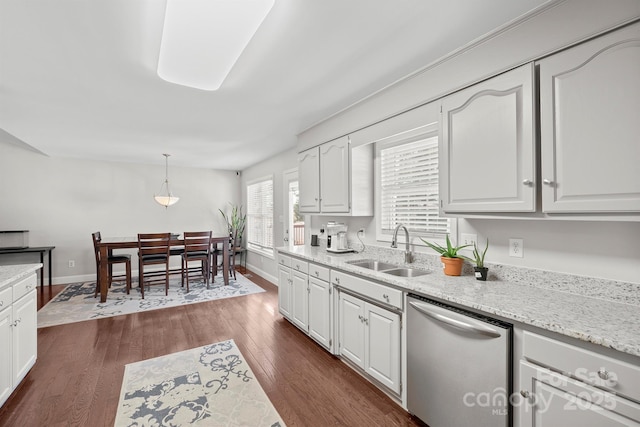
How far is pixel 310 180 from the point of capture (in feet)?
11.8

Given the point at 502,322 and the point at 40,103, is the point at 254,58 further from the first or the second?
the point at 40,103

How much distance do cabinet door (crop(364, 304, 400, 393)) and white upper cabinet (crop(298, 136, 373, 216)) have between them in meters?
1.12

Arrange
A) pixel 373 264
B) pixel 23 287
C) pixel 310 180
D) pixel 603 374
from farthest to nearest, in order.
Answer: pixel 310 180, pixel 373 264, pixel 23 287, pixel 603 374

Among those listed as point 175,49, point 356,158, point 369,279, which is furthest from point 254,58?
point 369,279

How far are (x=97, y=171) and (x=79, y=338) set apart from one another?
3.86 m

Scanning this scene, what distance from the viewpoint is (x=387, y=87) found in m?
2.52

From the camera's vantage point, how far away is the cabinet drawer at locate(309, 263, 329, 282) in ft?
8.87

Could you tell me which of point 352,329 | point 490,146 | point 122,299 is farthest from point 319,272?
point 122,299

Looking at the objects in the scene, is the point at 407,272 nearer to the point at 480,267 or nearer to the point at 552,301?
the point at 480,267

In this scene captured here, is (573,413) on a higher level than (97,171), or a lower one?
lower

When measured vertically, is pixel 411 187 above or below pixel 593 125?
below

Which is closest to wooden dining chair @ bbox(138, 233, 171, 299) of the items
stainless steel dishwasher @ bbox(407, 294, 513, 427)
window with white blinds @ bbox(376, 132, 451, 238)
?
window with white blinds @ bbox(376, 132, 451, 238)

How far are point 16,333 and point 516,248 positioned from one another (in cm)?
350

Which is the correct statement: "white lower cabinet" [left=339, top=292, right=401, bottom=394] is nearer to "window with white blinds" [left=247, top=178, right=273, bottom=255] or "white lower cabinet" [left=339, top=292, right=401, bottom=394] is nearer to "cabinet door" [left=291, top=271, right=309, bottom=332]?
"cabinet door" [left=291, top=271, right=309, bottom=332]
